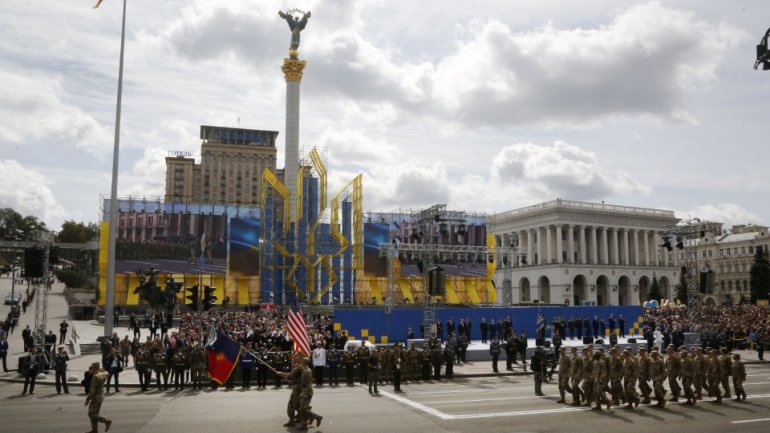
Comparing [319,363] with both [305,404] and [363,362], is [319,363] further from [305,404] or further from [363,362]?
[305,404]

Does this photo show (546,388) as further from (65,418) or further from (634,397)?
(65,418)

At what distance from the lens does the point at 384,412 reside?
1759 cm

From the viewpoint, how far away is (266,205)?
66.1 meters

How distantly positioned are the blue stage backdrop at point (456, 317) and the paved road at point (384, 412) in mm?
12613

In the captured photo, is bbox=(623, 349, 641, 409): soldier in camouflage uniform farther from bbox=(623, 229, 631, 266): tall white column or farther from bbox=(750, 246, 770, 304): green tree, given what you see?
bbox=(623, 229, 631, 266): tall white column

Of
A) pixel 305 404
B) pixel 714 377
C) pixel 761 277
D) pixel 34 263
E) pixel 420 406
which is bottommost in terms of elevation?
Answer: pixel 420 406

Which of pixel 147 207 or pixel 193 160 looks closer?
pixel 147 207

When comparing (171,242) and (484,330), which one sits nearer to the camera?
(484,330)

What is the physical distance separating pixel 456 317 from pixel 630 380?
819 inches

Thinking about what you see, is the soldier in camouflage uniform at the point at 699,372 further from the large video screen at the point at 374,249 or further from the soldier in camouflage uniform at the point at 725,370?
the large video screen at the point at 374,249

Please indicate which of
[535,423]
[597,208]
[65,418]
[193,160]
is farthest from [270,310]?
[193,160]

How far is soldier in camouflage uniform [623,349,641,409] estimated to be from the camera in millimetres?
18328

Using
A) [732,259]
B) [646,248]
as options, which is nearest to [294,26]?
[646,248]

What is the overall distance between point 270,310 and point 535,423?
37.3 metres
